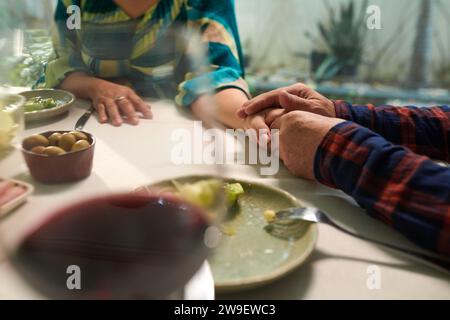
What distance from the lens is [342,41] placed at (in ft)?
6.34

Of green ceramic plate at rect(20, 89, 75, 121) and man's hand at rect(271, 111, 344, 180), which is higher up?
green ceramic plate at rect(20, 89, 75, 121)

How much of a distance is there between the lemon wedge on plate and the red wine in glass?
0.10 m

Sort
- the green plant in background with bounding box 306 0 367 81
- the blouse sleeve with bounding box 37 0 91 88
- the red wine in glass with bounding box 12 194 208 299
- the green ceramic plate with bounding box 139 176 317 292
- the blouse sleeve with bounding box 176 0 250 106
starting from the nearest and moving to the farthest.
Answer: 1. the red wine in glass with bounding box 12 194 208 299
2. the green ceramic plate with bounding box 139 176 317 292
3. the blouse sleeve with bounding box 37 0 91 88
4. the blouse sleeve with bounding box 176 0 250 106
5. the green plant in background with bounding box 306 0 367 81

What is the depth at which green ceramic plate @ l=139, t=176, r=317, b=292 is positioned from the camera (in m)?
0.33

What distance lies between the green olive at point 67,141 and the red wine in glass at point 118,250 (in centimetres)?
23

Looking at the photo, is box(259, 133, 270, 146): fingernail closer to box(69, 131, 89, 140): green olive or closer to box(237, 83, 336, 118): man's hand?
box(237, 83, 336, 118): man's hand

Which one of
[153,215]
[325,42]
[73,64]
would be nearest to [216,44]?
[73,64]

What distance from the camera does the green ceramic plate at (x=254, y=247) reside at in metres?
0.33

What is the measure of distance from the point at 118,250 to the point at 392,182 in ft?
1.01

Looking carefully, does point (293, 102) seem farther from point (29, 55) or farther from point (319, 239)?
point (29, 55)

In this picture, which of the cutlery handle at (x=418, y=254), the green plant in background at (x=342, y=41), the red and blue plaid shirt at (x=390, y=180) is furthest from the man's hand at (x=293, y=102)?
the green plant in background at (x=342, y=41)

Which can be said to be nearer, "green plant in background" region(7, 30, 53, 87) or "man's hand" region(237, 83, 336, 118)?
"green plant in background" region(7, 30, 53, 87)

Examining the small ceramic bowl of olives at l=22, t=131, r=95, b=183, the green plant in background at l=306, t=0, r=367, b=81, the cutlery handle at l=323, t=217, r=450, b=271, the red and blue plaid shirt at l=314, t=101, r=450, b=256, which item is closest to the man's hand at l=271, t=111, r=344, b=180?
the red and blue plaid shirt at l=314, t=101, r=450, b=256

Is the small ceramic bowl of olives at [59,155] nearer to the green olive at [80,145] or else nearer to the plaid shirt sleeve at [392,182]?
the green olive at [80,145]
